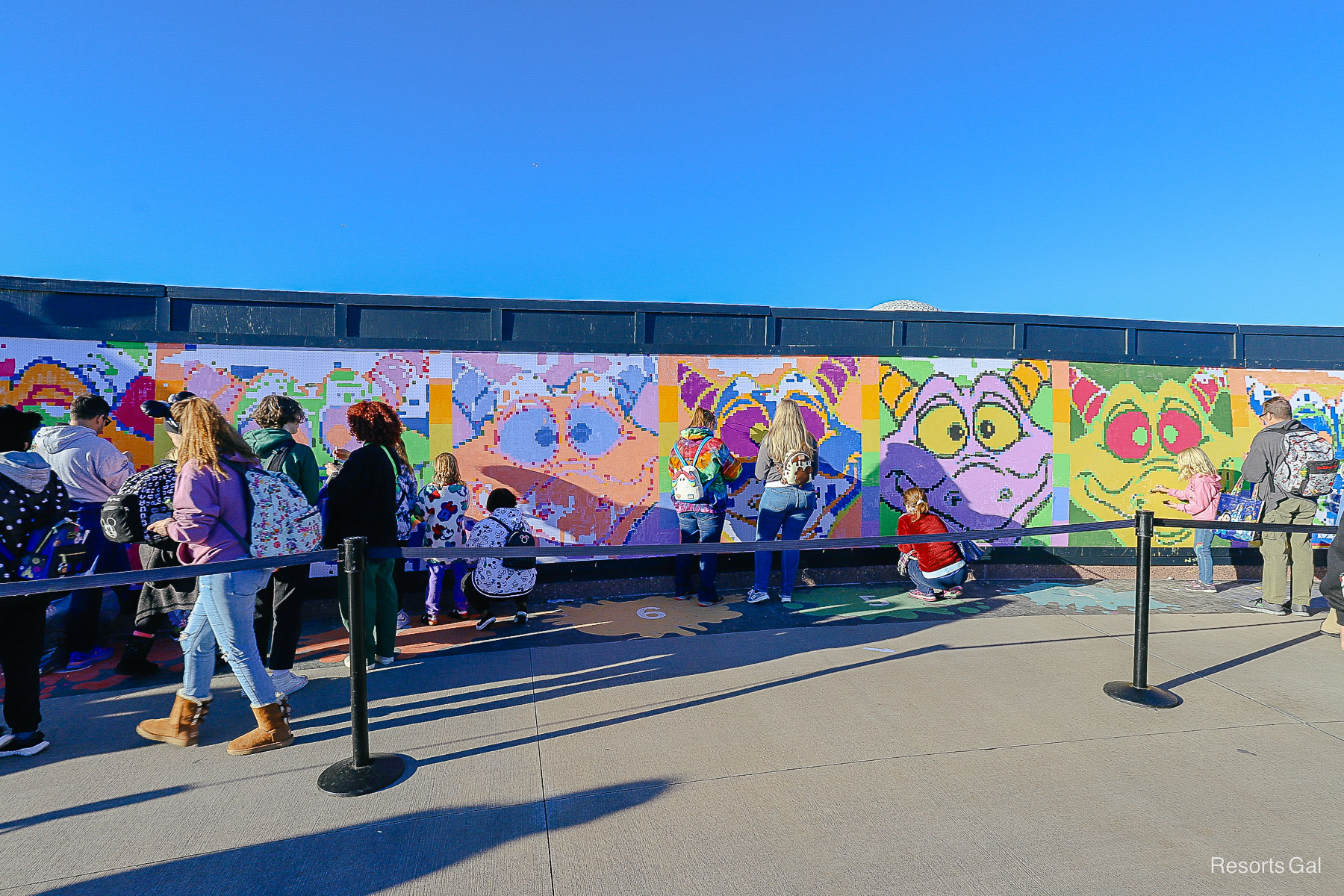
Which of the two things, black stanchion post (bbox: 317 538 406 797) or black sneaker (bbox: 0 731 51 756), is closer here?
black stanchion post (bbox: 317 538 406 797)

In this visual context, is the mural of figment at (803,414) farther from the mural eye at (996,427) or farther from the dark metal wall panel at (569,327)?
the mural eye at (996,427)

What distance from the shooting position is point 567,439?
260 inches

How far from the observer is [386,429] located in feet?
14.3

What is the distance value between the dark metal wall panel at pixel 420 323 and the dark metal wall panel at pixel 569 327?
0.89ft

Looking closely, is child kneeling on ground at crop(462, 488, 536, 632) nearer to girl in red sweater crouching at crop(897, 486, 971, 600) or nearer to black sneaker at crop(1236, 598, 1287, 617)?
girl in red sweater crouching at crop(897, 486, 971, 600)

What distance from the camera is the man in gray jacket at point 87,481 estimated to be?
4.46m

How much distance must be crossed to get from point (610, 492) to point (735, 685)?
9.70 ft

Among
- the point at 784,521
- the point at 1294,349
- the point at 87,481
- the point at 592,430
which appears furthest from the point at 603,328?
the point at 1294,349

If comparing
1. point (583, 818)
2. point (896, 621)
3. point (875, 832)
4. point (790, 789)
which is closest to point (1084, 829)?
→ point (875, 832)

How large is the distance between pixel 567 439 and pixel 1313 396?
8.68 meters

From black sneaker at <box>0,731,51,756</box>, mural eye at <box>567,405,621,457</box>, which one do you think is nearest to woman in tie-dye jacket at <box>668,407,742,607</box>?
mural eye at <box>567,405,621,457</box>

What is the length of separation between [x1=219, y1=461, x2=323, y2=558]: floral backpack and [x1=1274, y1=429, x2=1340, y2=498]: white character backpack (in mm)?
7756

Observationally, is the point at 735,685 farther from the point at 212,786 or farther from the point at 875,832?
the point at 212,786

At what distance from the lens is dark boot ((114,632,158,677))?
4.29 m
